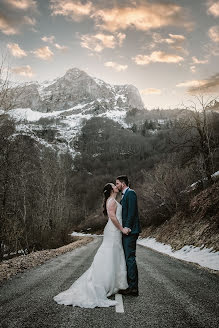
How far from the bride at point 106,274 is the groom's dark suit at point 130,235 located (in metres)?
0.10

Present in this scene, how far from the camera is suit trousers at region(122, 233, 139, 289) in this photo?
5.24 m

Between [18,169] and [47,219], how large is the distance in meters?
11.9

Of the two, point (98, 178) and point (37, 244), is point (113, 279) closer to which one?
point (37, 244)

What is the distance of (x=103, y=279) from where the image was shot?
4.96 m

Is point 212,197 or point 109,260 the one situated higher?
point 109,260

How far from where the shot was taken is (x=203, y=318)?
3.83 metres

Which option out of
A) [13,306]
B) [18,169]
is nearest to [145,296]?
[13,306]

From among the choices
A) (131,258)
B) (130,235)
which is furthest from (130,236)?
(131,258)

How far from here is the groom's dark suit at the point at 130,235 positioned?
5250 mm

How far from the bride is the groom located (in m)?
0.09

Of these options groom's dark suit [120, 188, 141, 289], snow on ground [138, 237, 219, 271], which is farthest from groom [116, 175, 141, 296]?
snow on ground [138, 237, 219, 271]

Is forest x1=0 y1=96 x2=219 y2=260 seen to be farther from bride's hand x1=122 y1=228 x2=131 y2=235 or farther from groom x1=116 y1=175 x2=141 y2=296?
bride's hand x1=122 y1=228 x2=131 y2=235

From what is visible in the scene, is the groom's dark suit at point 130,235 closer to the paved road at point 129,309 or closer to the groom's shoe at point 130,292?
the groom's shoe at point 130,292

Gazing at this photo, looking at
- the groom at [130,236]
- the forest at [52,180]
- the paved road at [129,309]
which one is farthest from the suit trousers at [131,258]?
the forest at [52,180]
